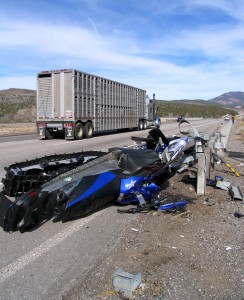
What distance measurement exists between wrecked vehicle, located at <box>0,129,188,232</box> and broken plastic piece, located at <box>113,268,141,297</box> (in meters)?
1.63

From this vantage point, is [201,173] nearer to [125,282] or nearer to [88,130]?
[125,282]

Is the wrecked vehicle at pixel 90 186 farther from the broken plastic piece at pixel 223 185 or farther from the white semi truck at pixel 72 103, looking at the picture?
the white semi truck at pixel 72 103

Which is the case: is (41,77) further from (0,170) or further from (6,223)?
(6,223)

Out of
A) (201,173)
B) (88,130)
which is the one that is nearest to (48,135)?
(88,130)

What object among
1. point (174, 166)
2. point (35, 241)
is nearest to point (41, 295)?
point (35, 241)

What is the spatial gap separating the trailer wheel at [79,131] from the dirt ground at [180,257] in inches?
569

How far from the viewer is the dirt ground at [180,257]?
323 cm

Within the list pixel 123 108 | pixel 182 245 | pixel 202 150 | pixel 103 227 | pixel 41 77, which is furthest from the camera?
pixel 123 108

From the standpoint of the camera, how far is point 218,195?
22.2 ft

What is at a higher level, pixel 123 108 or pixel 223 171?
pixel 123 108

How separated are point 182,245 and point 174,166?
2.59 m

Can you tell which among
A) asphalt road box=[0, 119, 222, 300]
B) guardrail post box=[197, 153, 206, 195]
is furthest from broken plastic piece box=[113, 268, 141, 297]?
guardrail post box=[197, 153, 206, 195]

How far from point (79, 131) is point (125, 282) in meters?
17.4

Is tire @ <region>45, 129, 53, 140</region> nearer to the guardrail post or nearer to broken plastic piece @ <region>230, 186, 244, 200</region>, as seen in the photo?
the guardrail post
